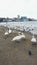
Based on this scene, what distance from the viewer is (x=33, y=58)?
18.2 meters

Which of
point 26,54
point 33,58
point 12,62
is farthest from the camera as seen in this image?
point 26,54

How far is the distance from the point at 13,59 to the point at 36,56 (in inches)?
104

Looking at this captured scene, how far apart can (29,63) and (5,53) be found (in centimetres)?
327

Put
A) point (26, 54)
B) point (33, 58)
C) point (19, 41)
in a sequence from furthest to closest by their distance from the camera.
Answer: point (19, 41) < point (26, 54) < point (33, 58)

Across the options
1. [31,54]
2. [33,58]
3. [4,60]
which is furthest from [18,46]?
[4,60]

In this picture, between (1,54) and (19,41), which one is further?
(19,41)

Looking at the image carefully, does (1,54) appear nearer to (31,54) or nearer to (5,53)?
(5,53)

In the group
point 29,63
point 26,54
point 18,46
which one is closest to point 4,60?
point 29,63

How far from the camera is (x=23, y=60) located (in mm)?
17141

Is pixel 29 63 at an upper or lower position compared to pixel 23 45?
upper

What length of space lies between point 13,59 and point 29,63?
4.45ft

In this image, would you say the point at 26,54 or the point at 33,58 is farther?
the point at 26,54

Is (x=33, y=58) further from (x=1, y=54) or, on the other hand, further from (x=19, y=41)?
(x=19, y=41)

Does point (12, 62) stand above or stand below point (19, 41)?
above
